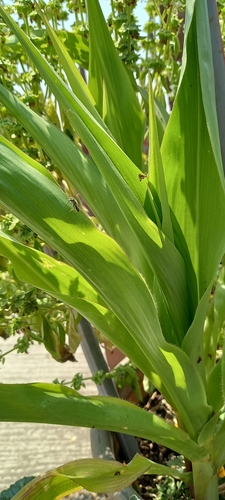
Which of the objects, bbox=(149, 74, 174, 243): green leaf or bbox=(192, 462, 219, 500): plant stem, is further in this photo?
bbox=(192, 462, 219, 500): plant stem

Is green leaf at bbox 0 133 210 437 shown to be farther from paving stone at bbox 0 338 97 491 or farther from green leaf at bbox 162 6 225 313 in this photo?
paving stone at bbox 0 338 97 491

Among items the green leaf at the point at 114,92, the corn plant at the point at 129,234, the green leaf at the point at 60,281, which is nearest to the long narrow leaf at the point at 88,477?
the corn plant at the point at 129,234

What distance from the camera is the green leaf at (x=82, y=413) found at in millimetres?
391

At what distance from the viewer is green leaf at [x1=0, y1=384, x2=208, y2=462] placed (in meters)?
0.39

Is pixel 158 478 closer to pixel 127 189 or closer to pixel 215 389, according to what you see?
pixel 215 389

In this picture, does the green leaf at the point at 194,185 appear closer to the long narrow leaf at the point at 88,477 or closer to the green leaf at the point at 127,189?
the green leaf at the point at 127,189

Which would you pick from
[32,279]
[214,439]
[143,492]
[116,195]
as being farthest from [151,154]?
[143,492]

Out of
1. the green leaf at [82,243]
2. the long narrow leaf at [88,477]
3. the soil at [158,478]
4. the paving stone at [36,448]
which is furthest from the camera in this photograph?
the paving stone at [36,448]

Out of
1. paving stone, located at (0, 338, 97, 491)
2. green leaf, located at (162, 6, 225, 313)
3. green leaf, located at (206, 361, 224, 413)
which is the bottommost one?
paving stone, located at (0, 338, 97, 491)

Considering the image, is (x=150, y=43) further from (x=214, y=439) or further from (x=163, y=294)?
(x=214, y=439)


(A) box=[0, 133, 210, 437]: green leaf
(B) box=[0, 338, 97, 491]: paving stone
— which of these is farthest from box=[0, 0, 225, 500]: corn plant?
(B) box=[0, 338, 97, 491]: paving stone

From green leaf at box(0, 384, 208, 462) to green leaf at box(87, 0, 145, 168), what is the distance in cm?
29

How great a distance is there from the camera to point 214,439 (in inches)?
18.9

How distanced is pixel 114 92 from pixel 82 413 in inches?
14.1
